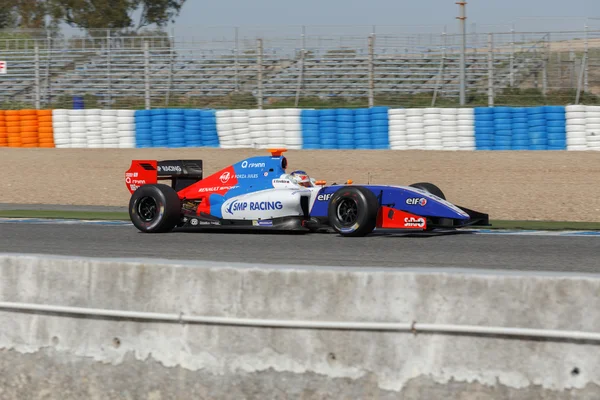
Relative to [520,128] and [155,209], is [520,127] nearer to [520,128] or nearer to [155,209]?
[520,128]

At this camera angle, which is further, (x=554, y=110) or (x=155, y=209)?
(x=554, y=110)

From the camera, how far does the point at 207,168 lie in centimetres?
2078

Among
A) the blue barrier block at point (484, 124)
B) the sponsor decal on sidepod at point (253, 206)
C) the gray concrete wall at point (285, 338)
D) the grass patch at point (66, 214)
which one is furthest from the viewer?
the blue barrier block at point (484, 124)

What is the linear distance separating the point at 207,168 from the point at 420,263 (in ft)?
41.2

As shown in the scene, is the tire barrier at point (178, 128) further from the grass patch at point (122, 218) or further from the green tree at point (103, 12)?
the green tree at point (103, 12)

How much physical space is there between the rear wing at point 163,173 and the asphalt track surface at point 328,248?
2.34 feet

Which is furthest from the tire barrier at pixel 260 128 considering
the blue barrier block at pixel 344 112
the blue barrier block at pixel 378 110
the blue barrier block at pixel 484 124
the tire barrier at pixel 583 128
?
the tire barrier at pixel 583 128

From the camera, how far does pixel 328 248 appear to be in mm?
10055

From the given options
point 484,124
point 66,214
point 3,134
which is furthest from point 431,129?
point 3,134

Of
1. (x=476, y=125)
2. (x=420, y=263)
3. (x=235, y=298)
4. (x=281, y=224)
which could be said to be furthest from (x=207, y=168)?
(x=235, y=298)

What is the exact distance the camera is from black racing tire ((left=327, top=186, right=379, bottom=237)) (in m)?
10.5

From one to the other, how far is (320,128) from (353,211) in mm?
10979

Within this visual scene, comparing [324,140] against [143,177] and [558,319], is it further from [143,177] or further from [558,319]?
[558,319]

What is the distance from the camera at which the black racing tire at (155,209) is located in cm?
1193
